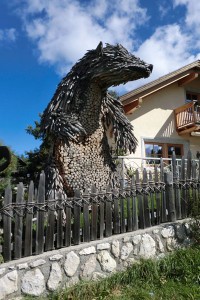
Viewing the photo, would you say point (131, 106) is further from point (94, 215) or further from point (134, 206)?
point (94, 215)

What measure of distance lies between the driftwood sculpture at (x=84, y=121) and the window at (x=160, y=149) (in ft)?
26.6

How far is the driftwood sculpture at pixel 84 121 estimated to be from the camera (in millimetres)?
4629

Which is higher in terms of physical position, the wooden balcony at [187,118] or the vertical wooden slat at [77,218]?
the wooden balcony at [187,118]

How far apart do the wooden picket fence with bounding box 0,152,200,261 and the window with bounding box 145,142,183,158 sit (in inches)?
313

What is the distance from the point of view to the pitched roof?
1171 centimetres

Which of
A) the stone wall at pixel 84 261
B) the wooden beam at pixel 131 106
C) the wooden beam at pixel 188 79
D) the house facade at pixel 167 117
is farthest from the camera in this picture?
the wooden beam at pixel 188 79

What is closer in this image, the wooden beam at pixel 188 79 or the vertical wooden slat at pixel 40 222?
the vertical wooden slat at pixel 40 222

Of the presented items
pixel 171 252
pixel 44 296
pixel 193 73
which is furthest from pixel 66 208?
pixel 193 73

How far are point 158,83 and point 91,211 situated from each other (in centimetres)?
982

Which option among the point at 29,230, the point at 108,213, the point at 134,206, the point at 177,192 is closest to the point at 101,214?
the point at 108,213

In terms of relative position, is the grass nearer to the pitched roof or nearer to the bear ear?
the bear ear

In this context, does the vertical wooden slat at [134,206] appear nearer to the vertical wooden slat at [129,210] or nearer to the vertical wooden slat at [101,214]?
the vertical wooden slat at [129,210]

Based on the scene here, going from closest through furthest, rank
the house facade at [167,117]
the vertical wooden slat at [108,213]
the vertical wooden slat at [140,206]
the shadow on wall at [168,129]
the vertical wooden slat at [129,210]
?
1. the vertical wooden slat at [108,213]
2. the vertical wooden slat at [129,210]
3. the vertical wooden slat at [140,206]
4. the house facade at [167,117]
5. the shadow on wall at [168,129]

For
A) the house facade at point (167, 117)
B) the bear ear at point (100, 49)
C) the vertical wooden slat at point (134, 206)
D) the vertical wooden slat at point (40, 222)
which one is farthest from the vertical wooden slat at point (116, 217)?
the house facade at point (167, 117)
